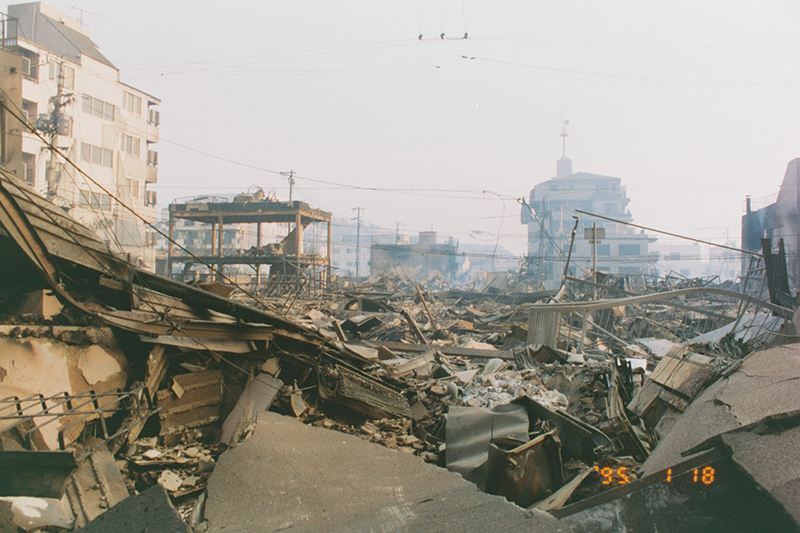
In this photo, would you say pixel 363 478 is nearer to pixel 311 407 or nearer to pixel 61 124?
pixel 311 407

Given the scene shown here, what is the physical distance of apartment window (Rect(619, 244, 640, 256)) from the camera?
71812 mm

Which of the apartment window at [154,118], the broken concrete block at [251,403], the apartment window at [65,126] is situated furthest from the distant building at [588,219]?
the broken concrete block at [251,403]

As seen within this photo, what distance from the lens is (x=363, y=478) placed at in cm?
448

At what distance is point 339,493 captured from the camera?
4102 mm

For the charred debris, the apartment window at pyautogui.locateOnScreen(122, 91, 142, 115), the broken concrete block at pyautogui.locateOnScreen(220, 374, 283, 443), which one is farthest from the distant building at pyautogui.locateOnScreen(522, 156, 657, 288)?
the broken concrete block at pyautogui.locateOnScreen(220, 374, 283, 443)

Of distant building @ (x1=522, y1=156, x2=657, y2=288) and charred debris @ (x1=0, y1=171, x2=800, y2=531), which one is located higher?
distant building @ (x1=522, y1=156, x2=657, y2=288)

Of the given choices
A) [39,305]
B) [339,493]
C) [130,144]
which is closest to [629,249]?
[130,144]

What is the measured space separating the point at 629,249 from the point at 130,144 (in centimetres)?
6346

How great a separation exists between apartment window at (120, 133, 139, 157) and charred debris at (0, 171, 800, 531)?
126ft

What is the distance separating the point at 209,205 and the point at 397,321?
21009mm

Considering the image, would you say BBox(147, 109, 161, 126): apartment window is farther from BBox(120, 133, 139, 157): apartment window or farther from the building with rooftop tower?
the building with rooftop tower

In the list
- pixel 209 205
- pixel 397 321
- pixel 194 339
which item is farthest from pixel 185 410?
pixel 209 205

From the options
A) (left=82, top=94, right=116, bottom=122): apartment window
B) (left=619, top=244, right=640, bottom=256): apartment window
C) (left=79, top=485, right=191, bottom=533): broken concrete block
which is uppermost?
(left=82, top=94, right=116, bottom=122): apartment window

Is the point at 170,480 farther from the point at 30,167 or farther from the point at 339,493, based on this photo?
the point at 30,167
